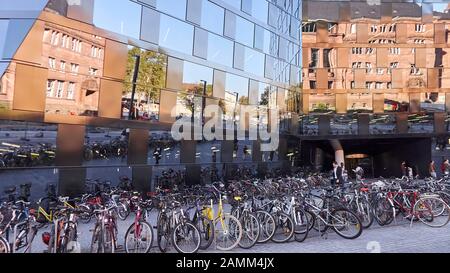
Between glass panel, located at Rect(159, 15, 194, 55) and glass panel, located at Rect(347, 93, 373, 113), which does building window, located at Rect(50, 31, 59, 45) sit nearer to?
glass panel, located at Rect(159, 15, 194, 55)

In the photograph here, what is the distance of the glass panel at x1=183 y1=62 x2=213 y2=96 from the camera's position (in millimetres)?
14211

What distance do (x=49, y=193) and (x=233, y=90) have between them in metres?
9.09

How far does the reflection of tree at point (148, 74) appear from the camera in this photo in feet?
40.4

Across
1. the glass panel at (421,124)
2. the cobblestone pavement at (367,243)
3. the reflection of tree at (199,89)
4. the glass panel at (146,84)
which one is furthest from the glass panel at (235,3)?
the glass panel at (421,124)

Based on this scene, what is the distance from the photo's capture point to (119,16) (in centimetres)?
1196

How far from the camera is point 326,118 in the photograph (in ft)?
78.4

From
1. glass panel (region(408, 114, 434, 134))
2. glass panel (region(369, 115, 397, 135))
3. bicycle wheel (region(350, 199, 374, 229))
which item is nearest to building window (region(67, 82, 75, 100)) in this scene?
bicycle wheel (region(350, 199, 374, 229))

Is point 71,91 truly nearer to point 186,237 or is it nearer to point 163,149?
point 163,149

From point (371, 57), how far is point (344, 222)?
19847 millimetres

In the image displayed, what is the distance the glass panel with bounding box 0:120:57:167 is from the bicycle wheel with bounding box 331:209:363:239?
791 cm

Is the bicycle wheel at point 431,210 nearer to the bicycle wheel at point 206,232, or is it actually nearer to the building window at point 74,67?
the bicycle wheel at point 206,232
